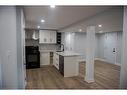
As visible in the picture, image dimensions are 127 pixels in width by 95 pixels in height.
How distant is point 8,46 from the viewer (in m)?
2.24

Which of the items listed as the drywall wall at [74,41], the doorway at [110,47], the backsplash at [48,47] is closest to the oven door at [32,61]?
the backsplash at [48,47]

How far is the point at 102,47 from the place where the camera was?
8898 millimetres

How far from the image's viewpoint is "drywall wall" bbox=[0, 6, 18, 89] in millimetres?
→ 2205

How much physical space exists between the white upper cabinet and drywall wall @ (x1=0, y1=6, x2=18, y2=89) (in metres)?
Result: 5.29

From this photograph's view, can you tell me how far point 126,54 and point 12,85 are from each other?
2.05 metres

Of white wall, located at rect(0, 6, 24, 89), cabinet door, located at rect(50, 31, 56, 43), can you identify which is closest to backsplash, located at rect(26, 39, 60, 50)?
cabinet door, located at rect(50, 31, 56, 43)

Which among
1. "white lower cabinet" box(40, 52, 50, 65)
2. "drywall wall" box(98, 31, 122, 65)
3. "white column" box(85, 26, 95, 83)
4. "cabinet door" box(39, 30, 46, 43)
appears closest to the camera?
"white column" box(85, 26, 95, 83)

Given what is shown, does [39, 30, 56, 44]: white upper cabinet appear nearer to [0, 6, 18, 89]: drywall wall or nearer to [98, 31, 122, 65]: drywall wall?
[98, 31, 122, 65]: drywall wall

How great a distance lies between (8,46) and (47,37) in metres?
5.50

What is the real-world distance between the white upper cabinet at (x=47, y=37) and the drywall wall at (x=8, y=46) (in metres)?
5.29

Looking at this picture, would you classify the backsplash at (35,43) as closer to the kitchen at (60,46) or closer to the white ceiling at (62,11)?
the kitchen at (60,46)
